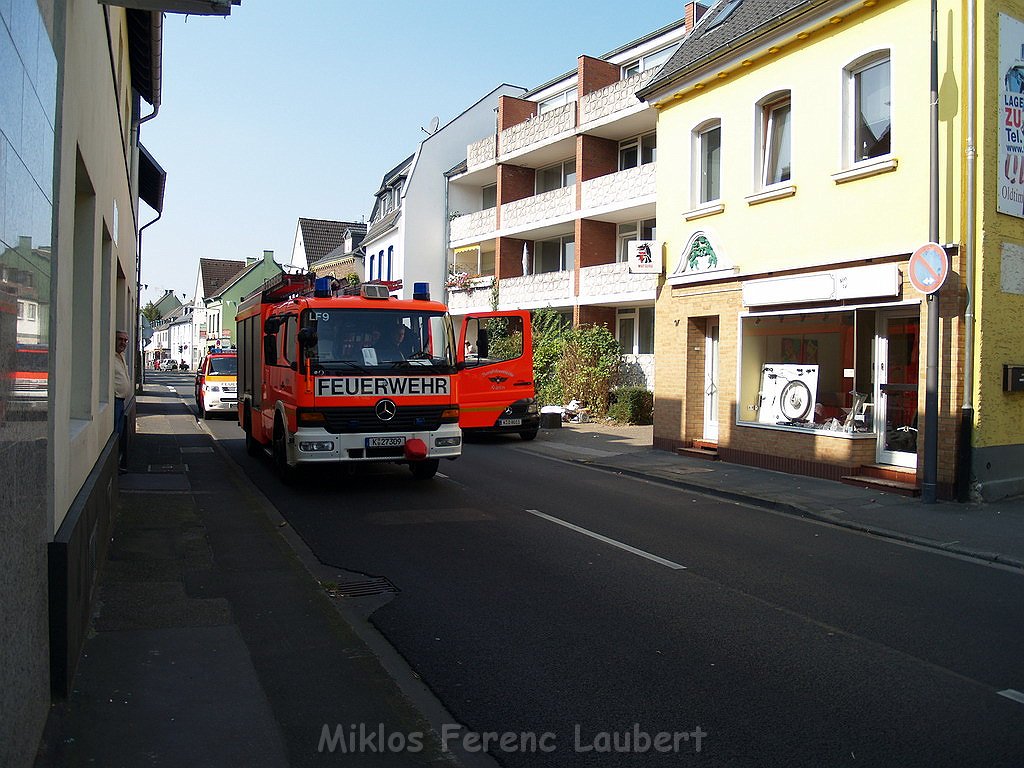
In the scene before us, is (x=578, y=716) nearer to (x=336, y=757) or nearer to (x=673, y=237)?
(x=336, y=757)

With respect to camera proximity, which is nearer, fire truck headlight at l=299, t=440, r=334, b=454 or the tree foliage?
fire truck headlight at l=299, t=440, r=334, b=454

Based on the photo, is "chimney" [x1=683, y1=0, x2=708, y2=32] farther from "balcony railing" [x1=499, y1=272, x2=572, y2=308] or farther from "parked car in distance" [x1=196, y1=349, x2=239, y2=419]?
"parked car in distance" [x1=196, y1=349, x2=239, y2=419]

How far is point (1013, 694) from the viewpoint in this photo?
483 cm

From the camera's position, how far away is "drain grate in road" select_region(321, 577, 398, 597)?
22.2 feet

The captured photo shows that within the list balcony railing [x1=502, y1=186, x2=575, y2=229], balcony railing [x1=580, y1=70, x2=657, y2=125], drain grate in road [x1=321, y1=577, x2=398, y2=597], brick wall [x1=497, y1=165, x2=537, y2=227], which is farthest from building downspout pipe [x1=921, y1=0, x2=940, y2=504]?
brick wall [x1=497, y1=165, x2=537, y2=227]

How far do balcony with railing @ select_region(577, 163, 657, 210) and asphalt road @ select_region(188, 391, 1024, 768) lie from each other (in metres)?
16.2

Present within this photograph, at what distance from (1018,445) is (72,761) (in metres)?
11.9

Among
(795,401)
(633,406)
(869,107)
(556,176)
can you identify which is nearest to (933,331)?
(795,401)

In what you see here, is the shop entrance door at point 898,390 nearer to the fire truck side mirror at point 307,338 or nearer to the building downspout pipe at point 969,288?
A: the building downspout pipe at point 969,288

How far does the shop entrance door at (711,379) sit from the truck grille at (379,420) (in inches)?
259

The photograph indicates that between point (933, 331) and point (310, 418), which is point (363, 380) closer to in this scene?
point (310, 418)

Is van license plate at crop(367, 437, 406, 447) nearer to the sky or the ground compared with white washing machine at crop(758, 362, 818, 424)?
nearer to the ground

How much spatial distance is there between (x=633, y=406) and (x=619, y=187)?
700 centimetres

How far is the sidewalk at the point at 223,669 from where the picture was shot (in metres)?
3.96
